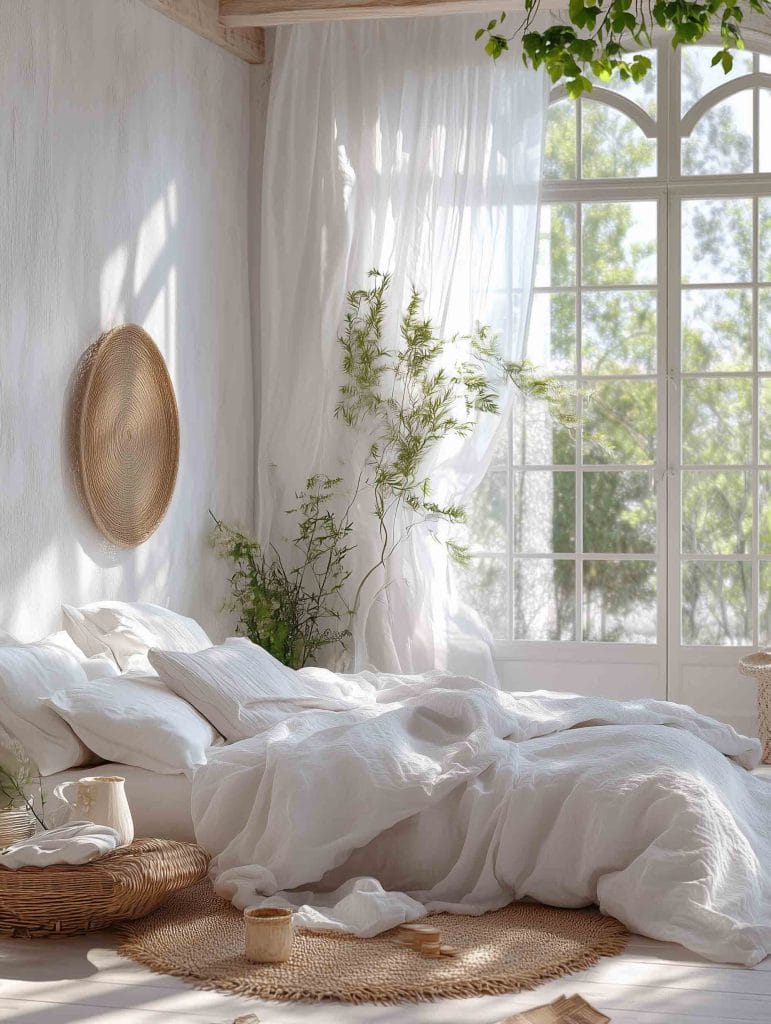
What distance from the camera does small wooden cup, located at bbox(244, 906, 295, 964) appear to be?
3.06 metres

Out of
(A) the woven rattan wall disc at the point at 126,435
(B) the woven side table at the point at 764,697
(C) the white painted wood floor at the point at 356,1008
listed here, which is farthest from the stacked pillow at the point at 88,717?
(B) the woven side table at the point at 764,697

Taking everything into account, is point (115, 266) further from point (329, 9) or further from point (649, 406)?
point (649, 406)

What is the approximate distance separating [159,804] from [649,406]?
3585mm

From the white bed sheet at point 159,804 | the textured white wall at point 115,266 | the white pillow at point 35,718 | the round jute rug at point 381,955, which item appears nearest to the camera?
the round jute rug at point 381,955

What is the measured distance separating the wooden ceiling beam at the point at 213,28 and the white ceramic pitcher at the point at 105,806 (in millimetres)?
3400

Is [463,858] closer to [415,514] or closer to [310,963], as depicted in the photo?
[310,963]

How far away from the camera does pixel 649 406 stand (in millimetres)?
6574

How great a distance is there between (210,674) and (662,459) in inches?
118

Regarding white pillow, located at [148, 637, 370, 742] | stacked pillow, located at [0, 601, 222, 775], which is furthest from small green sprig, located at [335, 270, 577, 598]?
stacked pillow, located at [0, 601, 222, 775]

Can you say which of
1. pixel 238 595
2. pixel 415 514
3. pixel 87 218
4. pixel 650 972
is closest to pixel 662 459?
pixel 415 514

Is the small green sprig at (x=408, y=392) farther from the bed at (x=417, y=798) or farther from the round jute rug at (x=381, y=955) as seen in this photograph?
the round jute rug at (x=381, y=955)

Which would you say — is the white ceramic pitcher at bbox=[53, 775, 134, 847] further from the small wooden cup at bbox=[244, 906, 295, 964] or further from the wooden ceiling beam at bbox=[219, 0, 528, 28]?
the wooden ceiling beam at bbox=[219, 0, 528, 28]

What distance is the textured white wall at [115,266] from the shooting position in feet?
15.0

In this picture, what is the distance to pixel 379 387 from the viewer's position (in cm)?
A: 642
